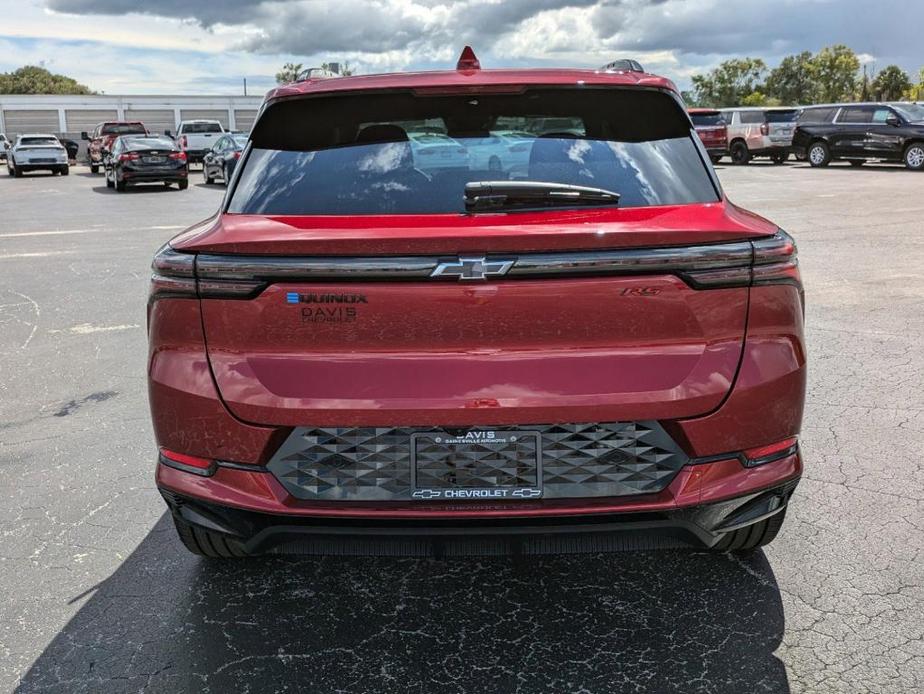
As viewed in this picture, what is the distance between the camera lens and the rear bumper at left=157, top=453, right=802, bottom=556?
8.81 feet

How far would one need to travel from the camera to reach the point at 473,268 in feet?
8.52

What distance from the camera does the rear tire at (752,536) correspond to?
324 centimetres

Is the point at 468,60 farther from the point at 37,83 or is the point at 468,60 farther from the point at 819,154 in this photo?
the point at 37,83

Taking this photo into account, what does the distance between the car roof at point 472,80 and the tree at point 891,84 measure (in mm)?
97845

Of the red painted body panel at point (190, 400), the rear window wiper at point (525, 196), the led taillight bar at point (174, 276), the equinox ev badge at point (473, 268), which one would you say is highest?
the rear window wiper at point (525, 196)

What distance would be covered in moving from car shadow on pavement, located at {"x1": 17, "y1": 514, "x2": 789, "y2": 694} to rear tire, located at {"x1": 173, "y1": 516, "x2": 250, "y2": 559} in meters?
0.18

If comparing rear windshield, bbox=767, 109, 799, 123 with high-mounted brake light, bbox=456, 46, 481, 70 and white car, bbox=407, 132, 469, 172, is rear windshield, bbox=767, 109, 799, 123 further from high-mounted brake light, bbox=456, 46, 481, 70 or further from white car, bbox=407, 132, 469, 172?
white car, bbox=407, 132, 469, 172

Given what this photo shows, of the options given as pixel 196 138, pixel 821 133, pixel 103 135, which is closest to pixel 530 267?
pixel 821 133

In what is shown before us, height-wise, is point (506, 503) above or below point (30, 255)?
above

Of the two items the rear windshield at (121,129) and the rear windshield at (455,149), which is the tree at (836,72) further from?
the rear windshield at (455,149)

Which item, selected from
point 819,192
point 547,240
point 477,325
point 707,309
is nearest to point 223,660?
point 477,325

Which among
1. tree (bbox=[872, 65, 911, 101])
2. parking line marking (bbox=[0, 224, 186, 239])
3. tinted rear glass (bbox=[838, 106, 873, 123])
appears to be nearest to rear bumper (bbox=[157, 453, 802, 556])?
parking line marking (bbox=[0, 224, 186, 239])

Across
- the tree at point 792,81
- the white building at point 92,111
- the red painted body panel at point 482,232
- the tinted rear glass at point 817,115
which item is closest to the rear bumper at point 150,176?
the tinted rear glass at point 817,115

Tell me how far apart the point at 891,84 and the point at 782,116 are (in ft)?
238
